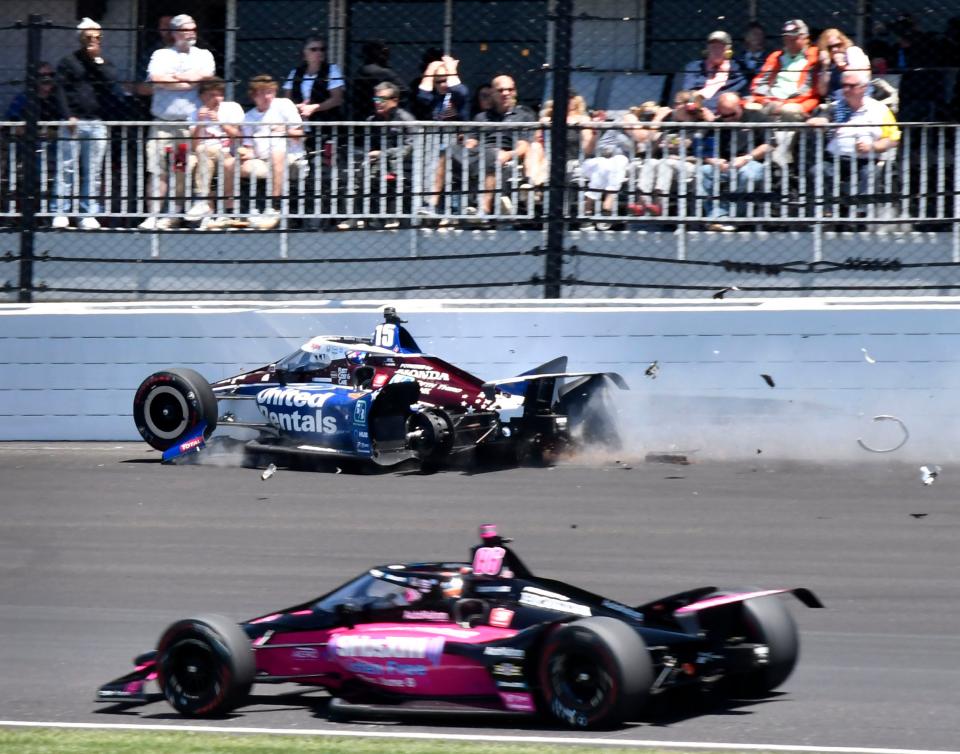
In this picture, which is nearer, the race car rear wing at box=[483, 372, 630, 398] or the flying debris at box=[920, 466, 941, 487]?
the flying debris at box=[920, 466, 941, 487]

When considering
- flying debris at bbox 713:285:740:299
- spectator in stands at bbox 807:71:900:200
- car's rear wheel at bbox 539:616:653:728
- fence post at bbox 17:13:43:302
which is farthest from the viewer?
fence post at bbox 17:13:43:302

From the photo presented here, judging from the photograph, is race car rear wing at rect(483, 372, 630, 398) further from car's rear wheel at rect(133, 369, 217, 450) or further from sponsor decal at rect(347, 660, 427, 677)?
sponsor decal at rect(347, 660, 427, 677)

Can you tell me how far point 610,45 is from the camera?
14945mm

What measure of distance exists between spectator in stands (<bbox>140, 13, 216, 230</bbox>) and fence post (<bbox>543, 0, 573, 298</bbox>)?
2.99m

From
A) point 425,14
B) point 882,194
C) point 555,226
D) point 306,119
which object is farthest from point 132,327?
point 882,194

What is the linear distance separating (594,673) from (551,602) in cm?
54

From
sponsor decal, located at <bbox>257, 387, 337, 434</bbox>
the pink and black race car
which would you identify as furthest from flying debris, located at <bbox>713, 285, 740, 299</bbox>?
the pink and black race car

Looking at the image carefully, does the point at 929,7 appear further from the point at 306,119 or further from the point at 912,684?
the point at 912,684

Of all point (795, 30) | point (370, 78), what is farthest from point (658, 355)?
point (370, 78)

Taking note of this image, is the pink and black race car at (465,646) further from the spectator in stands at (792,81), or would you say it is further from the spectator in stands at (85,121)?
the spectator in stands at (85,121)

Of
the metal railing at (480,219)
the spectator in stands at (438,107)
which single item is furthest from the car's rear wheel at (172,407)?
the spectator in stands at (438,107)

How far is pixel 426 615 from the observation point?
695 centimetres

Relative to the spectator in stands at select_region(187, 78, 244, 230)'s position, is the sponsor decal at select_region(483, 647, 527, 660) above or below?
below

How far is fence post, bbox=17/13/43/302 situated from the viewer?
13617mm
